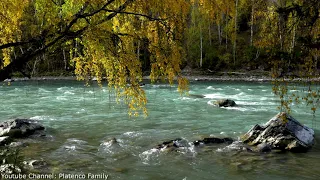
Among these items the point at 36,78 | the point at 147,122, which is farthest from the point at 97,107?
the point at 36,78

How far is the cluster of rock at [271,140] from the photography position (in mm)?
11438

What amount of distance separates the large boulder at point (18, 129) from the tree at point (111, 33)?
6.27m

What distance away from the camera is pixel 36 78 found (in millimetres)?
49562

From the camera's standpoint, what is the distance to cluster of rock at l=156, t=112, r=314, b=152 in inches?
450

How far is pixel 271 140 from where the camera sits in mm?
11930

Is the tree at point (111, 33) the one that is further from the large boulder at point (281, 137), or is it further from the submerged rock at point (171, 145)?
the large boulder at point (281, 137)

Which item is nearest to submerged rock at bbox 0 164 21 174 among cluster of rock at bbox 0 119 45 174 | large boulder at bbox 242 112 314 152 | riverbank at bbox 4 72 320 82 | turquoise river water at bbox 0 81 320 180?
turquoise river water at bbox 0 81 320 180

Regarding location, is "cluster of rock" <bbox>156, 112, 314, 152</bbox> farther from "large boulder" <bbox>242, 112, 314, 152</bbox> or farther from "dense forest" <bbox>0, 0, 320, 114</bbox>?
"dense forest" <bbox>0, 0, 320, 114</bbox>

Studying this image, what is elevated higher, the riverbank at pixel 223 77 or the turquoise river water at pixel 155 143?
the riverbank at pixel 223 77

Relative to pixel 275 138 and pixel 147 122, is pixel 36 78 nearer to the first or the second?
pixel 147 122

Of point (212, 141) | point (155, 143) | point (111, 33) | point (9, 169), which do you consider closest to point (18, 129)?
point (9, 169)

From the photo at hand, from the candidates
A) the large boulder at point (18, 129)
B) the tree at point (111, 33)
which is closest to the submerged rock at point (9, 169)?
the tree at point (111, 33)

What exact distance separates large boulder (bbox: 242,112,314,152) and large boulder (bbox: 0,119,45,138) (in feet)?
29.0

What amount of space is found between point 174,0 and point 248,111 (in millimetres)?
14385
